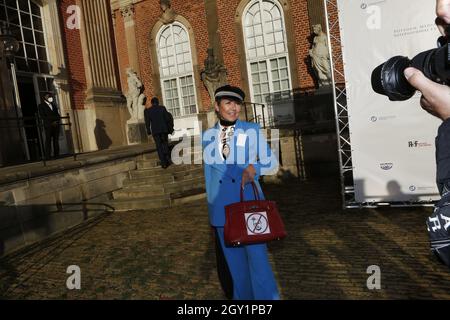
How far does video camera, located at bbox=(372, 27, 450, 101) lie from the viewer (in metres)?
1.09

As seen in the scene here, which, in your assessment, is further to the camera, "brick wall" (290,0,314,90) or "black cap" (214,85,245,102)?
"brick wall" (290,0,314,90)

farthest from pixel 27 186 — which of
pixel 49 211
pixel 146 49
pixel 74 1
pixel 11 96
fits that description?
pixel 146 49

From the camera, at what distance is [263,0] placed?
14016mm

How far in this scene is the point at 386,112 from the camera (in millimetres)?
5918

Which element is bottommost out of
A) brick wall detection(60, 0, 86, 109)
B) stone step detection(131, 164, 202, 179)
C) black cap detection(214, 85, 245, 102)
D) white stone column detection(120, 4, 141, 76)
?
stone step detection(131, 164, 202, 179)

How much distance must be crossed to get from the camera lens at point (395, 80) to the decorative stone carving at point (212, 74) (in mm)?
13090

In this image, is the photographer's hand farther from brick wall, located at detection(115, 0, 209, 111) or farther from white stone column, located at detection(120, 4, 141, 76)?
white stone column, located at detection(120, 4, 141, 76)

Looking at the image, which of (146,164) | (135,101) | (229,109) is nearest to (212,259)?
(229,109)

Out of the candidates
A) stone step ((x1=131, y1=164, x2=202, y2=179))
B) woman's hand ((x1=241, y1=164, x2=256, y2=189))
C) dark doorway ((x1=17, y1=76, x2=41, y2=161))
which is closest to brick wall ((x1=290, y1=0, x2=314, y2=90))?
stone step ((x1=131, y1=164, x2=202, y2=179))

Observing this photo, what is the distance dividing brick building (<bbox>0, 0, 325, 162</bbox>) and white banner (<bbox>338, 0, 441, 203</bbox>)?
7.35 meters

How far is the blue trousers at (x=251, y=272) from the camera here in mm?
2746

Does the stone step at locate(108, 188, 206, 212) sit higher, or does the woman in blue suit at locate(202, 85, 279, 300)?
the woman in blue suit at locate(202, 85, 279, 300)

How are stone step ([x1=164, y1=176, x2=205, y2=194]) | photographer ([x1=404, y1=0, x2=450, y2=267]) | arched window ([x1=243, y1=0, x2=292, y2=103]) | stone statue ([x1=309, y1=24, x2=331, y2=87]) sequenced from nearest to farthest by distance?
photographer ([x1=404, y1=0, x2=450, y2=267]) < stone step ([x1=164, y1=176, x2=205, y2=194]) < stone statue ([x1=309, y1=24, x2=331, y2=87]) < arched window ([x1=243, y1=0, x2=292, y2=103])

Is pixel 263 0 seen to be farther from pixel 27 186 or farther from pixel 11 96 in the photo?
pixel 27 186
